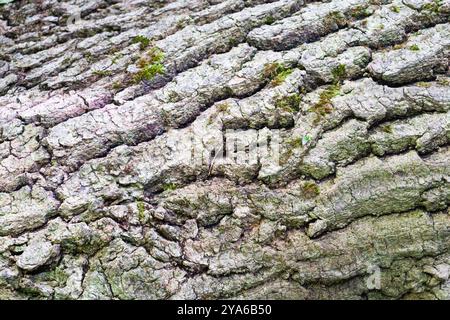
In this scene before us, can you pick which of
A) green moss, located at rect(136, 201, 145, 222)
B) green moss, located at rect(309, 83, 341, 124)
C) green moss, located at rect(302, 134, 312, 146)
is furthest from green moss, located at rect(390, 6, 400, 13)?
green moss, located at rect(136, 201, 145, 222)

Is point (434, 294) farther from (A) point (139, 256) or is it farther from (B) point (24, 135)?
(B) point (24, 135)

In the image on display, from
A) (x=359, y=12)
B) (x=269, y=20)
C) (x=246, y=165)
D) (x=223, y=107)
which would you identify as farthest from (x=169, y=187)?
(x=359, y=12)

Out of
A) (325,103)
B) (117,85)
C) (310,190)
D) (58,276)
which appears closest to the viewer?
(58,276)

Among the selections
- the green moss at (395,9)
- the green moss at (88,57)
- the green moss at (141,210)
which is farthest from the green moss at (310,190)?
the green moss at (88,57)

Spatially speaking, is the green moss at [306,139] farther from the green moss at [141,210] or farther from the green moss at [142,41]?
the green moss at [142,41]

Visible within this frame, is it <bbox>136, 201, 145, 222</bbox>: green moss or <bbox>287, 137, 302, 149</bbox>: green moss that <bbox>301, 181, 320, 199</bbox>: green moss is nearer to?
<bbox>287, 137, 302, 149</bbox>: green moss

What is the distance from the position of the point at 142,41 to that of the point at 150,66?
0.92 feet

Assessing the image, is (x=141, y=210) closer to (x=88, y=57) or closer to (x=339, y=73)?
(x=88, y=57)

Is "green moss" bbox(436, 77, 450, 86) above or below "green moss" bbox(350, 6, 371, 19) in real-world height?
below

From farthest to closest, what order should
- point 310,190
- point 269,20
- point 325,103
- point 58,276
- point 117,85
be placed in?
point 269,20 < point 117,85 < point 325,103 < point 310,190 < point 58,276

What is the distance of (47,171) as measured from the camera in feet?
7.89

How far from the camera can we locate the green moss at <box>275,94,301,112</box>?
2.43 m

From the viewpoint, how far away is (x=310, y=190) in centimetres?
227
